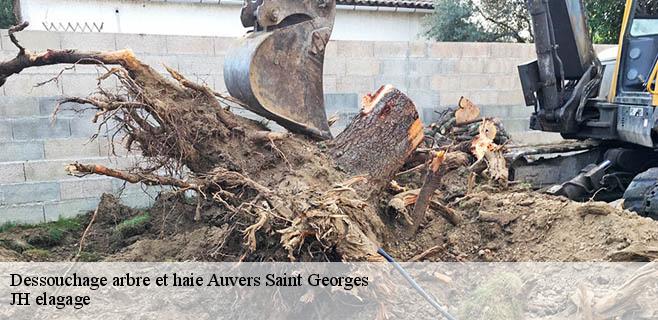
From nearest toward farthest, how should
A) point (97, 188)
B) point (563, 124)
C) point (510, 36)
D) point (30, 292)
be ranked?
1. point (30, 292)
2. point (97, 188)
3. point (563, 124)
4. point (510, 36)

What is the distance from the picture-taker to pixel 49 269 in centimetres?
317

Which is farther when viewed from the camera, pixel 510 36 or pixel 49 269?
pixel 510 36

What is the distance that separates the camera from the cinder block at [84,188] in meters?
4.67

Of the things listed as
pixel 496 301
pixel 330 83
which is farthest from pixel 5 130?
pixel 496 301

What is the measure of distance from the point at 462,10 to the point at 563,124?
517 cm

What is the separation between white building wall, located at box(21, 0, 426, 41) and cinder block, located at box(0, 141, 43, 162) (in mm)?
3792

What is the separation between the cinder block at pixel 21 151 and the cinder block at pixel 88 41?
90 cm

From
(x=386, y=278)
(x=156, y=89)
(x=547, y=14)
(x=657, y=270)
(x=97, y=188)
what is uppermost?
(x=547, y=14)

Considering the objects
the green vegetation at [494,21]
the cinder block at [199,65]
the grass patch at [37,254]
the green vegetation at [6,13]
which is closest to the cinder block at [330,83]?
the cinder block at [199,65]

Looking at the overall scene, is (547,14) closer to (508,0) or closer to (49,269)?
(49,269)

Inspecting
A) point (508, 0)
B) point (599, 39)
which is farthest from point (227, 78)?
point (599, 39)

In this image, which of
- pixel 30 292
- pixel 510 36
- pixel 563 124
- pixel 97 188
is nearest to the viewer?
pixel 30 292

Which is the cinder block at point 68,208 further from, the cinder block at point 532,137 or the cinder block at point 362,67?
the cinder block at point 532,137

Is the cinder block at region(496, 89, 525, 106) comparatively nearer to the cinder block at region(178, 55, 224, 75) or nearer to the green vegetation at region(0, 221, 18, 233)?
the cinder block at region(178, 55, 224, 75)
